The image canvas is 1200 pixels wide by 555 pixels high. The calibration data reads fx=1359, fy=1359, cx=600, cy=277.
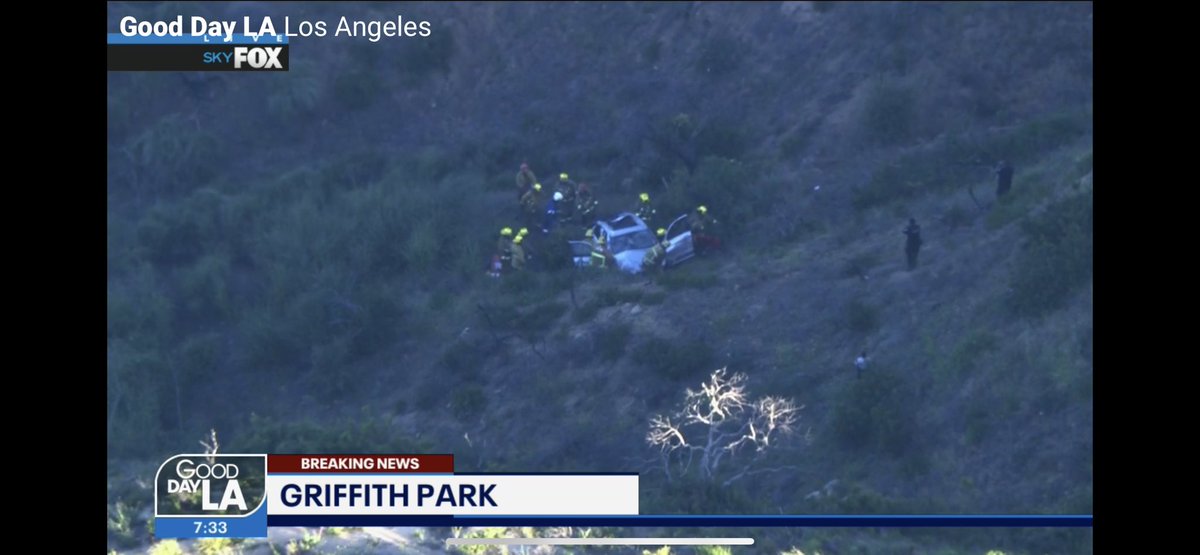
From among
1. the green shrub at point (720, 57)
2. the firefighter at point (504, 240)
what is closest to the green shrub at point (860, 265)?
the firefighter at point (504, 240)

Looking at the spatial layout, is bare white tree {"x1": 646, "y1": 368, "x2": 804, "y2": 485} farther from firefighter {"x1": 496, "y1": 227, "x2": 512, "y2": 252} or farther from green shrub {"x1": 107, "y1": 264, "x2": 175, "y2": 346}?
green shrub {"x1": 107, "y1": 264, "x2": 175, "y2": 346}

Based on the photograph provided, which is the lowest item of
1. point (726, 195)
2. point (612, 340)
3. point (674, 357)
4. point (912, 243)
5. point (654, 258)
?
point (674, 357)

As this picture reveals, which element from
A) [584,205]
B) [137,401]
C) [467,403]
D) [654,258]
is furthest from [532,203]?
[137,401]

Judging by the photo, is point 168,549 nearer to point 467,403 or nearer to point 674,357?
point 467,403

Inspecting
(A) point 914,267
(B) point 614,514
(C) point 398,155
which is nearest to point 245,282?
(C) point 398,155

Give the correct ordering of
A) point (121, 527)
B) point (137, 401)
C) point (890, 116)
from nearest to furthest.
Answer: point (121, 527) < point (137, 401) < point (890, 116)

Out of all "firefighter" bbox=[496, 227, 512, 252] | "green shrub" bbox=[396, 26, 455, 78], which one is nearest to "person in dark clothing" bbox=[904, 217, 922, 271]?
"firefighter" bbox=[496, 227, 512, 252]
